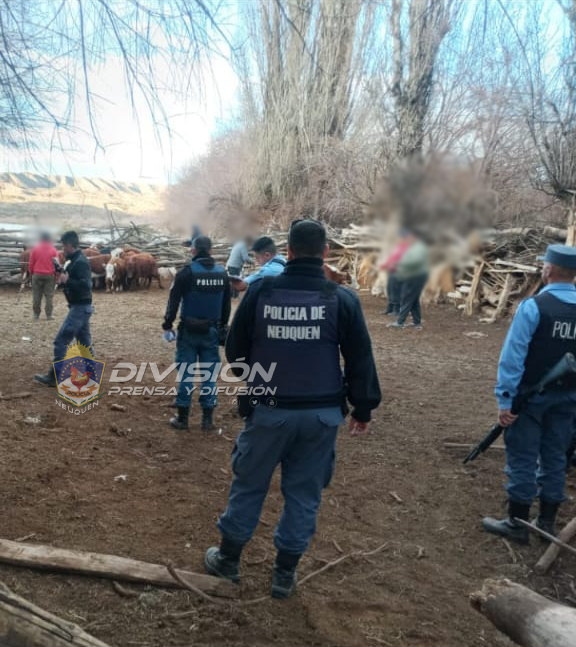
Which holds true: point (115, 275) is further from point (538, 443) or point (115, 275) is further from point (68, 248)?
point (538, 443)

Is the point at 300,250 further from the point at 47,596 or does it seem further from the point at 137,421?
the point at 137,421

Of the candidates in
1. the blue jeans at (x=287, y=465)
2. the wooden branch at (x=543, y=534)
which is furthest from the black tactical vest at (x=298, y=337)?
the wooden branch at (x=543, y=534)

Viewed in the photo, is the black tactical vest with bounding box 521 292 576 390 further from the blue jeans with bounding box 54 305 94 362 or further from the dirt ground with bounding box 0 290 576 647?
the blue jeans with bounding box 54 305 94 362

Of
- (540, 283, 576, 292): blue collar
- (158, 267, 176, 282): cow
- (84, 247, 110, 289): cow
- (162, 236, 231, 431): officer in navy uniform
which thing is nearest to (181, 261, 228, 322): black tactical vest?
(162, 236, 231, 431): officer in navy uniform

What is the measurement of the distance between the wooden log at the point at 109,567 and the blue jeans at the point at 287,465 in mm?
318

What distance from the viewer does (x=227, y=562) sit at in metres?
3.55

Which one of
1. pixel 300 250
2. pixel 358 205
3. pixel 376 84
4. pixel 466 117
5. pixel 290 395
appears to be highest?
pixel 376 84

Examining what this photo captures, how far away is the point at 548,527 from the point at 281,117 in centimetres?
365

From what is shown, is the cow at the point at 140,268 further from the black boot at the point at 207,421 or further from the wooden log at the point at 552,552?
the wooden log at the point at 552,552

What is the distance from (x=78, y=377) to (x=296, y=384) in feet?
17.9

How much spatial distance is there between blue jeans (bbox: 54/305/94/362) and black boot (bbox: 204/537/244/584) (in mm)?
4680

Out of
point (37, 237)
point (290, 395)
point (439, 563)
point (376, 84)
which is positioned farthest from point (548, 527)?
point (37, 237)

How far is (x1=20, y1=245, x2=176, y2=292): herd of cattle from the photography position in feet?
60.3

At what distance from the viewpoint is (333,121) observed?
2170 millimetres
